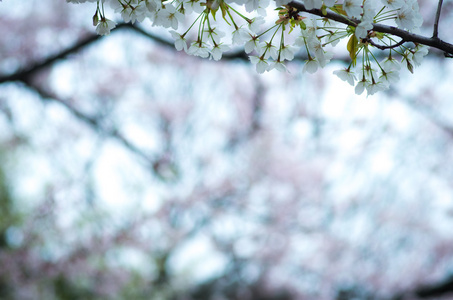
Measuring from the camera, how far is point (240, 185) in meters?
4.77

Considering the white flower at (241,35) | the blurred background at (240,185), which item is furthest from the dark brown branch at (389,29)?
the blurred background at (240,185)

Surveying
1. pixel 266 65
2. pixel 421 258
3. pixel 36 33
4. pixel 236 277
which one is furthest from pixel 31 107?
pixel 421 258

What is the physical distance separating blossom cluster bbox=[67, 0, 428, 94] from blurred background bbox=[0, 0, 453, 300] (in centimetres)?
381

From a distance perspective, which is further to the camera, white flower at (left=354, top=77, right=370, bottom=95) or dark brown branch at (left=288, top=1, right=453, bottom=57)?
white flower at (left=354, top=77, right=370, bottom=95)

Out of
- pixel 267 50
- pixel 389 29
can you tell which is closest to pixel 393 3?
pixel 389 29

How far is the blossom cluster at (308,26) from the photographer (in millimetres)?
416

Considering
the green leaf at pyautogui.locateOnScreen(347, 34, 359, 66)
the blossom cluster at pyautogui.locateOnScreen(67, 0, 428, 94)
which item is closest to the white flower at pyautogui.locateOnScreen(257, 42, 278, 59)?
the blossom cluster at pyautogui.locateOnScreen(67, 0, 428, 94)

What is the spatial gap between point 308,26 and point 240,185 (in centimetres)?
434

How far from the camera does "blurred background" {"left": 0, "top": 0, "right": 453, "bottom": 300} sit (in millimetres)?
4277

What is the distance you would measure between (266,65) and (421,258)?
5330 millimetres

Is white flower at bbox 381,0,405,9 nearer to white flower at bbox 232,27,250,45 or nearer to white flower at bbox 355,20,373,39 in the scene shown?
white flower at bbox 355,20,373,39

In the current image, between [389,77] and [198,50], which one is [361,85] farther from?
[198,50]

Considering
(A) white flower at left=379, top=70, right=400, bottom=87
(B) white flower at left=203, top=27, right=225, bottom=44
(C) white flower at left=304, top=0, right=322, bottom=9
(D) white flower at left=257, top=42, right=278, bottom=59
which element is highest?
(B) white flower at left=203, top=27, right=225, bottom=44

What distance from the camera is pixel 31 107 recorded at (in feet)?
13.0
